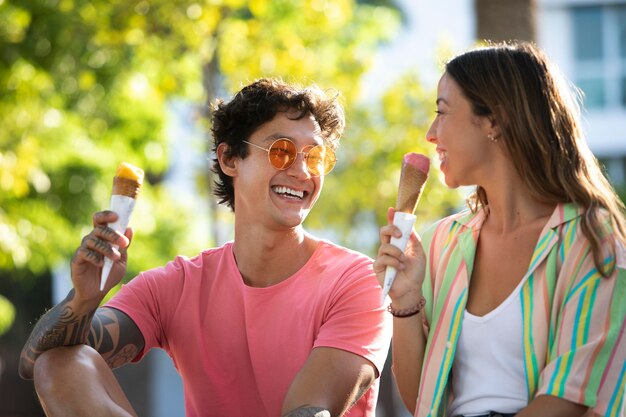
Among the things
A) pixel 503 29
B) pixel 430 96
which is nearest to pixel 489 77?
pixel 503 29

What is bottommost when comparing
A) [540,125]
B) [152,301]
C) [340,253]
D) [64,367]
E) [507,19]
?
[64,367]

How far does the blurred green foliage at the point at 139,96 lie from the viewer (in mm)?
10148

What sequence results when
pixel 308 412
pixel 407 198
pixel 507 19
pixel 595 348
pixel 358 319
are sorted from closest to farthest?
pixel 595 348 → pixel 407 198 → pixel 308 412 → pixel 358 319 → pixel 507 19

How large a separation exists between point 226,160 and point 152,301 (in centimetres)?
66

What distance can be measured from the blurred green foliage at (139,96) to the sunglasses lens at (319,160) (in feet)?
14.2

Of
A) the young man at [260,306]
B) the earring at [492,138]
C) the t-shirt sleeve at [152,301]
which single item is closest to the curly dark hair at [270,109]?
the young man at [260,306]

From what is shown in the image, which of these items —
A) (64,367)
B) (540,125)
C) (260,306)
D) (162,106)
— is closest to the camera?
(540,125)

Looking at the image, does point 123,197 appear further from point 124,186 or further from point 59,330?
point 59,330

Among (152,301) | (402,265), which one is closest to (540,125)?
(402,265)

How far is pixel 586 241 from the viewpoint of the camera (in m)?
3.55

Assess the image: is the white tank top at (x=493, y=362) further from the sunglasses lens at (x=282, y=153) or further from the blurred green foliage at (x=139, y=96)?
the blurred green foliage at (x=139, y=96)

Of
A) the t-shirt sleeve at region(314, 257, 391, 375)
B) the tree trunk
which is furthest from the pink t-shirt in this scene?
the tree trunk

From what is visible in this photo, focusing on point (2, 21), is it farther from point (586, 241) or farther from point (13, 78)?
point (586, 241)

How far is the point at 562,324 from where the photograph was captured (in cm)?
353
